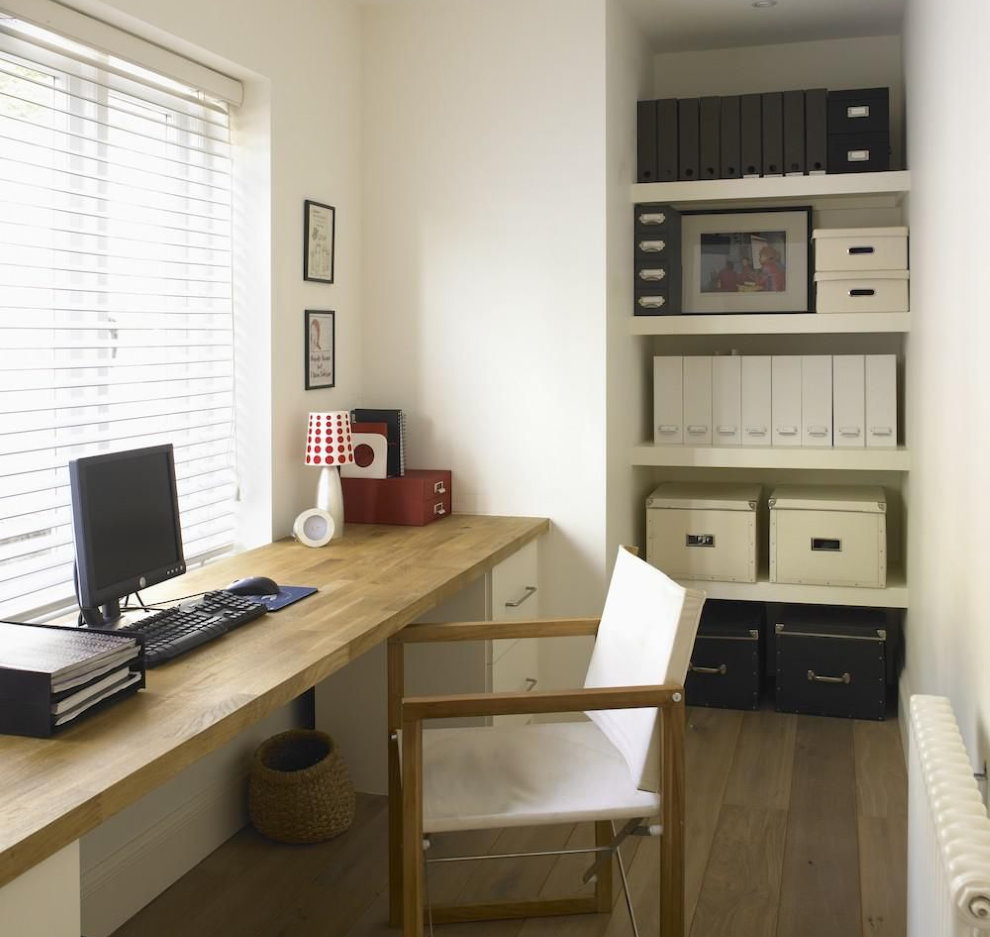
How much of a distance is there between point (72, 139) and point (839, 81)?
9.43ft

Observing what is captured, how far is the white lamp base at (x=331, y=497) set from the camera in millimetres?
3342

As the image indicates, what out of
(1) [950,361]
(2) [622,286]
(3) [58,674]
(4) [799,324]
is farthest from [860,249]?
(3) [58,674]

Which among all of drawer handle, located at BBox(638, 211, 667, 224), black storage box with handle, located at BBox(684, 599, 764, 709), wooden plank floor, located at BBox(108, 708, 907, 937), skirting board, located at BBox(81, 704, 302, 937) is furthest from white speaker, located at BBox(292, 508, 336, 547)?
drawer handle, located at BBox(638, 211, 667, 224)

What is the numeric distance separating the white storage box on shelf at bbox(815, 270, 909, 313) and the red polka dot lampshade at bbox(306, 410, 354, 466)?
1741 millimetres

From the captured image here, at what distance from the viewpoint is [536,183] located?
3.66 metres

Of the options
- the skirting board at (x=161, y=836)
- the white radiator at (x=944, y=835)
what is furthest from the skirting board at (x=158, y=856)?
the white radiator at (x=944, y=835)

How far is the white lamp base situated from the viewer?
11.0ft

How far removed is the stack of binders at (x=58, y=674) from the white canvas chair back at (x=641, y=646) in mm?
954

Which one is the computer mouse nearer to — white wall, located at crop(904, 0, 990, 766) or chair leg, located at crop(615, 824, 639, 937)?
chair leg, located at crop(615, 824, 639, 937)

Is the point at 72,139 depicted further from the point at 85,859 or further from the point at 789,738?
the point at 789,738

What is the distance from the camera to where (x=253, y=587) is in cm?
261

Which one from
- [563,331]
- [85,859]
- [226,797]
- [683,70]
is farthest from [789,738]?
[683,70]

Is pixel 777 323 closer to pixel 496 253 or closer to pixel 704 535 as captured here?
pixel 704 535

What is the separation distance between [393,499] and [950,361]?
169 cm
